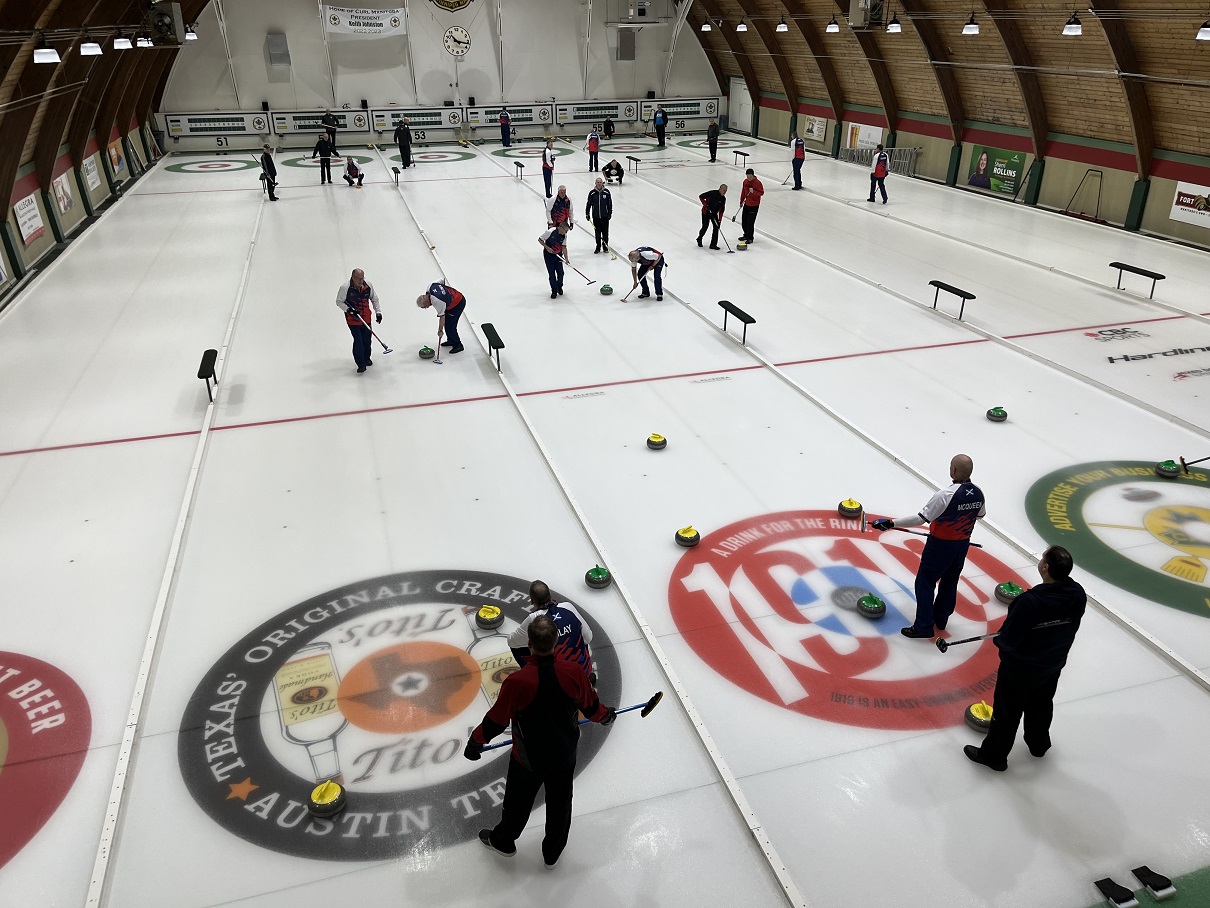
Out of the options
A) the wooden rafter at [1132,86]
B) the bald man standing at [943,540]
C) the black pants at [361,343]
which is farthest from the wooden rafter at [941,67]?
the bald man standing at [943,540]

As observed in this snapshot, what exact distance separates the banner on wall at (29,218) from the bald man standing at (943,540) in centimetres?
1813

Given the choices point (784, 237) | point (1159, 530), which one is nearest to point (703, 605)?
point (1159, 530)

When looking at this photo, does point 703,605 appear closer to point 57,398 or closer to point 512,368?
point 512,368

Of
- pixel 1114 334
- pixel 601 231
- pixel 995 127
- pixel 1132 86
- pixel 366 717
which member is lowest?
pixel 366 717

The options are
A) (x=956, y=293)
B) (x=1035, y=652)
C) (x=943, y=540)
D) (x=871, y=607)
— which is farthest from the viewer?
(x=956, y=293)

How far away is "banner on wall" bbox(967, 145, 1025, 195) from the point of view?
874 inches

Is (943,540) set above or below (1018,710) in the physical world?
above

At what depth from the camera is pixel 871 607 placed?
636 cm

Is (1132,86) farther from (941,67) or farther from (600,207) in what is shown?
(600,207)

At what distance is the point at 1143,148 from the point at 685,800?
1944 cm

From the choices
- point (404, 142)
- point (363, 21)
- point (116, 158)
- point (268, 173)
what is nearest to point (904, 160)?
point (404, 142)

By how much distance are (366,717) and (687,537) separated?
311 cm

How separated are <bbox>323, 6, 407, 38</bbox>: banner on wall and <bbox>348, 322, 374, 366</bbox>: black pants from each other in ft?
84.8

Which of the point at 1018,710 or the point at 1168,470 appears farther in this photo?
the point at 1168,470
